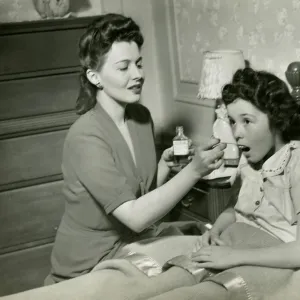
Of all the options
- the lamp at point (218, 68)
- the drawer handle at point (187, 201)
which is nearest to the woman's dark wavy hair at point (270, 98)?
the lamp at point (218, 68)

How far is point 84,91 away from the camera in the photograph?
223cm

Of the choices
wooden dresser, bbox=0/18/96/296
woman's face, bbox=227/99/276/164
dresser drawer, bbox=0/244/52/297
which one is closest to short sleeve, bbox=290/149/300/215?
woman's face, bbox=227/99/276/164

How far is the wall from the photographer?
8.68 feet

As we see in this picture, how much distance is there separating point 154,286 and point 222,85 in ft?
4.17

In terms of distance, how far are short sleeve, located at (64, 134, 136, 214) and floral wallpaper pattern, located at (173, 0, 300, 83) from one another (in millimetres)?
1081

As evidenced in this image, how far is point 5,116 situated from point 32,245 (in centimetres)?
74

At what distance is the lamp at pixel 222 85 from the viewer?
262 cm

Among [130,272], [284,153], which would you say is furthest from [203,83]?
[130,272]

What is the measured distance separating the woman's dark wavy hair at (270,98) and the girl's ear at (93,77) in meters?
0.49

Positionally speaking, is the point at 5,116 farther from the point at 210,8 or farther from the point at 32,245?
the point at 210,8

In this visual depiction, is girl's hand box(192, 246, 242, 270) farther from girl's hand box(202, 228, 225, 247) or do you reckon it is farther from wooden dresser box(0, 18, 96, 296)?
wooden dresser box(0, 18, 96, 296)

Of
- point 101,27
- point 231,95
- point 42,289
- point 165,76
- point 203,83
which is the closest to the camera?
point 42,289

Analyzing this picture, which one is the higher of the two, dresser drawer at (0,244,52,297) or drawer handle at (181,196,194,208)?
drawer handle at (181,196,194,208)

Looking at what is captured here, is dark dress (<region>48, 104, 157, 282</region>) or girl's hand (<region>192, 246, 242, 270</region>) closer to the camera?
girl's hand (<region>192, 246, 242, 270</region>)
